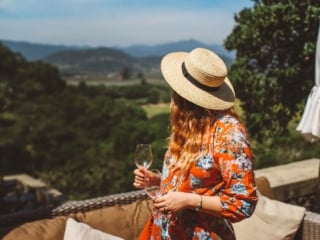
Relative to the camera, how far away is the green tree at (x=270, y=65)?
5.05 meters

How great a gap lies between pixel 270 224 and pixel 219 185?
59.3 inches

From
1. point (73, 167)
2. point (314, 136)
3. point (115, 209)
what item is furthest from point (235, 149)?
point (73, 167)

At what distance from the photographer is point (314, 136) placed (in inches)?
140

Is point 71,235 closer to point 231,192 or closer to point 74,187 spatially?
point 231,192

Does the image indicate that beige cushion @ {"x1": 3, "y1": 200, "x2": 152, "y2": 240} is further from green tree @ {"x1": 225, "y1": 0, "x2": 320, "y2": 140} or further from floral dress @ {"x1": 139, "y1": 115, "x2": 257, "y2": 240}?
green tree @ {"x1": 225, "y1": 0, "x2": 320, "y2": 140}

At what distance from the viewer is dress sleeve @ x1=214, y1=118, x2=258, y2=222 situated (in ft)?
5.82

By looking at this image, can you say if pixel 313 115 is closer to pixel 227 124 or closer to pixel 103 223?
pixel 103 223

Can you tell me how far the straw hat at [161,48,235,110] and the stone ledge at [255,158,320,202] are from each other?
7.09ft

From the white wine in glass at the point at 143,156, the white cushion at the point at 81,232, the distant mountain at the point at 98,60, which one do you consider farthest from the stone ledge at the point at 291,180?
the distant mountain at the point at 98,60

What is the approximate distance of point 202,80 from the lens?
1955 millimetres

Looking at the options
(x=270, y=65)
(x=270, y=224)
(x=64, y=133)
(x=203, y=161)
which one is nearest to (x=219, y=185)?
(x=203, y=161)

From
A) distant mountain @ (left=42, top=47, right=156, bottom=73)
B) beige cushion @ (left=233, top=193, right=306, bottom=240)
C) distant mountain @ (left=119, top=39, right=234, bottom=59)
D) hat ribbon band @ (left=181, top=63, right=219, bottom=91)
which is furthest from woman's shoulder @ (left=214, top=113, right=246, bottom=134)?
distant mountain @ (left=42, top=47, right=156, bottom=73)

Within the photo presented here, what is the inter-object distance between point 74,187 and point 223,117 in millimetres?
4896

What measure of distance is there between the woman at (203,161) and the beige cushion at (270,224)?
1280mm
